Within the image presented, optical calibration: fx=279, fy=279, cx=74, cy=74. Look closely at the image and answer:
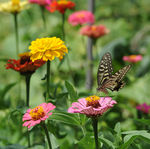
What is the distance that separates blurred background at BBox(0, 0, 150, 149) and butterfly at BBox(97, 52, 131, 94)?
0.15ft

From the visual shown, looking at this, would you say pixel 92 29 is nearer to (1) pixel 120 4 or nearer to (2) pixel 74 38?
(2) pixel 74 38

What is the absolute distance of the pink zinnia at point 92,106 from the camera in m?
→ 0.65

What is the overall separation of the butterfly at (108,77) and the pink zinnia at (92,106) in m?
0.11

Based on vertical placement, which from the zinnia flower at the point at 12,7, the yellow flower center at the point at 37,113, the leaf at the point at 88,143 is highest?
the zinnia flower at the point at 12,7

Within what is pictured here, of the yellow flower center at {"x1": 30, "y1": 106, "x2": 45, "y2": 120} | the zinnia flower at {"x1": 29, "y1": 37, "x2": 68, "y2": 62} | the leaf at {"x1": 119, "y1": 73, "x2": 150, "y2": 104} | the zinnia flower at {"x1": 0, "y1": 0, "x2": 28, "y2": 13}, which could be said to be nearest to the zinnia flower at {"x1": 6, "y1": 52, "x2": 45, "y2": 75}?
the zinnia flower at {"x1": 29, "y1": 37, "x2": 68, "y2": 62}

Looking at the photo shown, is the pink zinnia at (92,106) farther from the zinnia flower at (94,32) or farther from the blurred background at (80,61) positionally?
the zinnia flower at (94,32)

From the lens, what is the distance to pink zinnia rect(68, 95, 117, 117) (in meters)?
0.65

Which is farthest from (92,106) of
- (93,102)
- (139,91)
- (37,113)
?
(139,91)

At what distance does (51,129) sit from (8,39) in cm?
230

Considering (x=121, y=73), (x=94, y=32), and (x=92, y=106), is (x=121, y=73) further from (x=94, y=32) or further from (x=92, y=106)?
→ (x=94, y=32)

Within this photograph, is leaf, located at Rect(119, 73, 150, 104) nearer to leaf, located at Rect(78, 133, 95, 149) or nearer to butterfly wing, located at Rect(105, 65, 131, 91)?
butterfly wing, located at Rect(105, 65, 131, 91)

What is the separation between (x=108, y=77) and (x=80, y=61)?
1300mm

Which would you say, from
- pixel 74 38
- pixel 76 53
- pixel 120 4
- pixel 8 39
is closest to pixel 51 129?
pixel 76 53

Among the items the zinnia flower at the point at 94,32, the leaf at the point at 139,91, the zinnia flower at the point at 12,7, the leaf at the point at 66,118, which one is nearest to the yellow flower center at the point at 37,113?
the leaf at the point at 66,118
